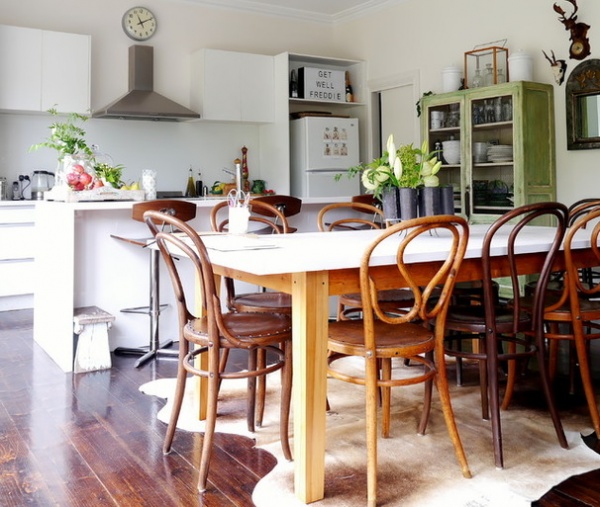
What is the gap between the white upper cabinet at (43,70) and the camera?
221 inches

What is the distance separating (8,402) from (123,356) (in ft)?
3.04

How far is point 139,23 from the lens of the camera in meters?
6.39

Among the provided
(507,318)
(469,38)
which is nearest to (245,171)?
(469,38)

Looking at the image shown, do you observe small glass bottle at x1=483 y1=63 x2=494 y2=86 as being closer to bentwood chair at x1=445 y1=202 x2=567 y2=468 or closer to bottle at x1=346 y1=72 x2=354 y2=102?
bottle at x1=346 y1=72 x2=354 y2=102

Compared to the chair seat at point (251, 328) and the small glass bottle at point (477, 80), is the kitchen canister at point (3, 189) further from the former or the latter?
the small glass bottle at point (477, 80)

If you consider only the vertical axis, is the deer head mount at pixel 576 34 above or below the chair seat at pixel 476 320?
above

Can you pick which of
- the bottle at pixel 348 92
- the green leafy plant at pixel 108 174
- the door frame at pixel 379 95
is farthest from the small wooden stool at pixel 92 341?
the bottle at pixel 348 92

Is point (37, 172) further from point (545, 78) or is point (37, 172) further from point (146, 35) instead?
point (545, 78)

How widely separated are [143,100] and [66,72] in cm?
69

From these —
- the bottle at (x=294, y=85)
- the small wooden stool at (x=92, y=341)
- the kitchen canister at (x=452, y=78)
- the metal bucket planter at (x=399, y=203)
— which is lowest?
the small wooden stool at (x=92, y=341)

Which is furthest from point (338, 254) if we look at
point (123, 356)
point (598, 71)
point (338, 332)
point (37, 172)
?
point (37, 172)

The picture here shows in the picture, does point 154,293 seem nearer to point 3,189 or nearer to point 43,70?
point 3,189

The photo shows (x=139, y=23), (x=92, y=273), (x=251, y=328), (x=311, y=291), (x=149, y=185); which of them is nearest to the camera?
(x=311, y=291)

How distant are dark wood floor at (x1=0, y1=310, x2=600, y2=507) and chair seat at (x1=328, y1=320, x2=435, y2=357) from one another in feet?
1.74
